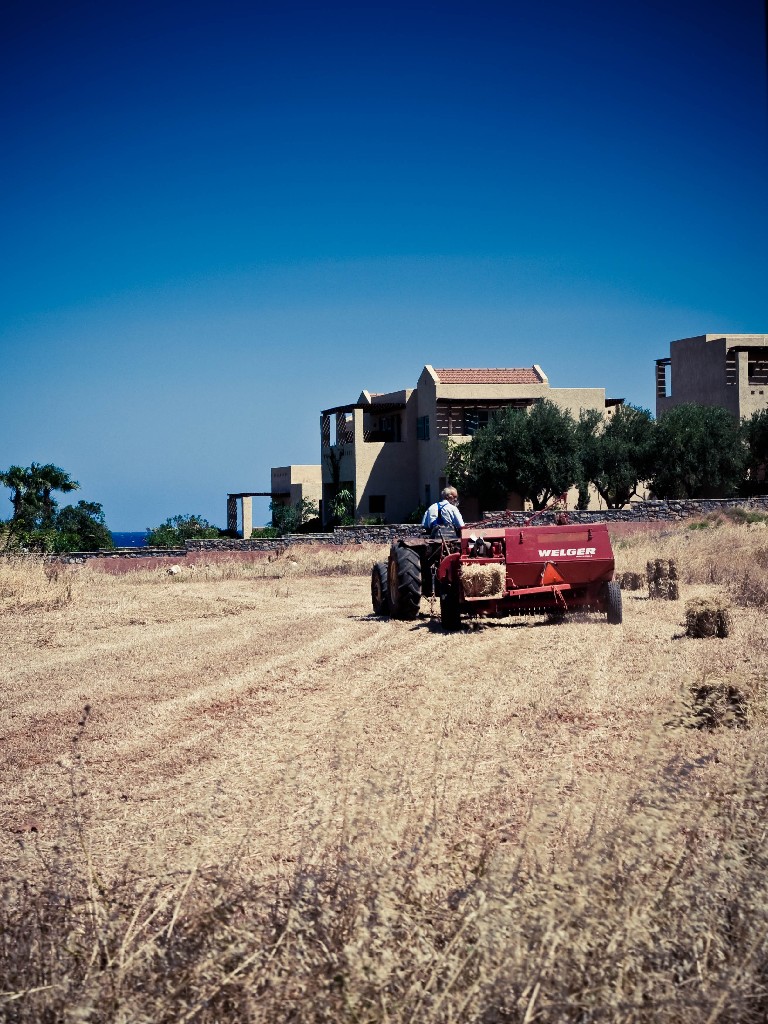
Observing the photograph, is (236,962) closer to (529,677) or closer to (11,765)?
(11,765)

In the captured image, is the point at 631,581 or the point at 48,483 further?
the point at 48,483

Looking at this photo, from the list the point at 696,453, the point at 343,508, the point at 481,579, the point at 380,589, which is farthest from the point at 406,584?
the point at 696,453

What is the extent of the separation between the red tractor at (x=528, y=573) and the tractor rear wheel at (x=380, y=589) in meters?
2.23

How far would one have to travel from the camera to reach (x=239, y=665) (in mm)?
10148

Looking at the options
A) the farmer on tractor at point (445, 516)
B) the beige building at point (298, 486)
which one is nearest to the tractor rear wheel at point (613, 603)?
the farmer on tractor at point (445, 516)

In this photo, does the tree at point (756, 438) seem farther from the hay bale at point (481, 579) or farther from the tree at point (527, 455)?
the hay bale at point (481, 579)

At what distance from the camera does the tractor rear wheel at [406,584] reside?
13.5 metres

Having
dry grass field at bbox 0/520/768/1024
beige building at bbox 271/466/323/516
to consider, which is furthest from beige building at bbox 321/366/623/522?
dry grass field at bbox 0/520/768/1024

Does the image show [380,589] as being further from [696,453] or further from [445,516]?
[696,453]

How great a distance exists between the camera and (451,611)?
1234 cm

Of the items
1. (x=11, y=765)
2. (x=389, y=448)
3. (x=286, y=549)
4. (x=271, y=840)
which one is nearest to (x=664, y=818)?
(x=271, y=840)

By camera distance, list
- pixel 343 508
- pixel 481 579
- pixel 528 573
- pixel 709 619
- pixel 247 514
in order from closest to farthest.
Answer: pixel 709 619 < pixel 481 579 < pixel 528 573 < pixel 343 508 < pixel 247 514

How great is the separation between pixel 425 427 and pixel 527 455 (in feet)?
22.0

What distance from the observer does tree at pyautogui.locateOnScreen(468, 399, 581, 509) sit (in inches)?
1786
